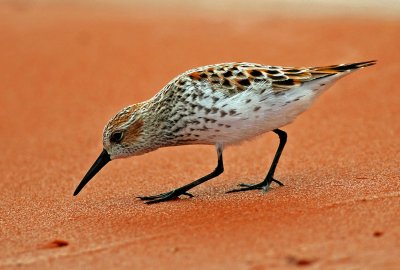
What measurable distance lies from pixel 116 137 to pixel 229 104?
114cm

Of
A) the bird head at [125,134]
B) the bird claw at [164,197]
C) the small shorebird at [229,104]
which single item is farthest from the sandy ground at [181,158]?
the small shorebird at [229,104]

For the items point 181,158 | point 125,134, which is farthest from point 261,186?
point 181,158

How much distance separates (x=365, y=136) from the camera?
7.71 metres

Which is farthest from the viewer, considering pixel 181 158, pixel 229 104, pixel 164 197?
pixel 181 158

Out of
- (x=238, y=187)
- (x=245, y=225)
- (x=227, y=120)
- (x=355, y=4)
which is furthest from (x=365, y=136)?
(x=355, y=4)

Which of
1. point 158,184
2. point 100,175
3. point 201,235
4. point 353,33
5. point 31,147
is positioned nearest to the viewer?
point 201,235

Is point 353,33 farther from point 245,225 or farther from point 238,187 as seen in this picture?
point 245,225

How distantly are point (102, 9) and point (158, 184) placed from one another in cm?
825

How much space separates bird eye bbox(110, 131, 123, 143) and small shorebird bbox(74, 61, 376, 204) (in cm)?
5

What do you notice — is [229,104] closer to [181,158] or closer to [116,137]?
[116,137]

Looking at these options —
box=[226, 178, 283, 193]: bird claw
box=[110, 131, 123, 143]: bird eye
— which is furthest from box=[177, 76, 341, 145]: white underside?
box=[110, 131, 123, 143]: bird eye

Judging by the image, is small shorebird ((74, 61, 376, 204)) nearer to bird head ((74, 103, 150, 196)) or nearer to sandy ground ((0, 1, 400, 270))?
bird head ((74, 103, 150, 196))

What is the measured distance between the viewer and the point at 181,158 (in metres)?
7.85

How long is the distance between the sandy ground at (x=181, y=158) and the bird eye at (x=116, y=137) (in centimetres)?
52
